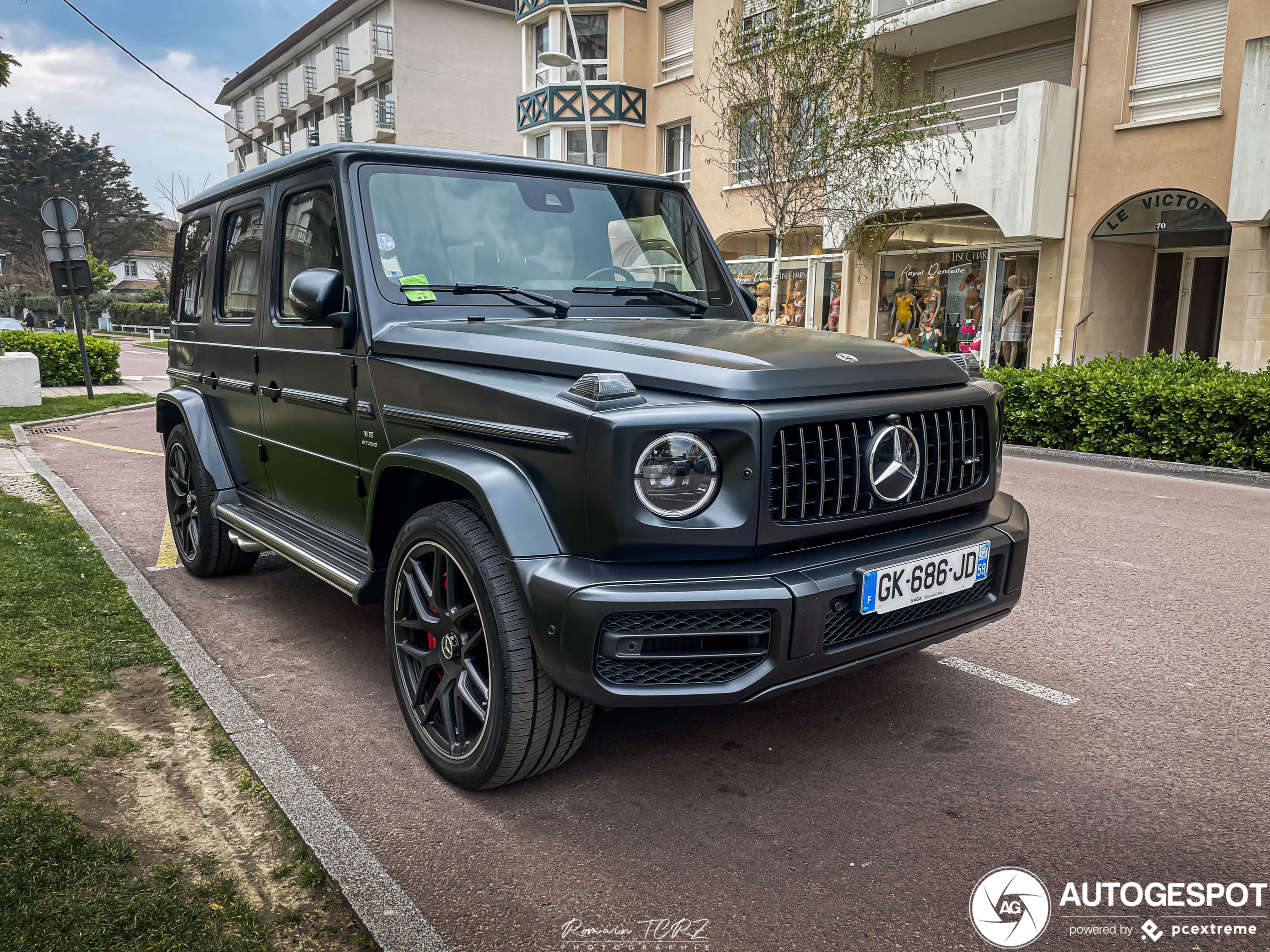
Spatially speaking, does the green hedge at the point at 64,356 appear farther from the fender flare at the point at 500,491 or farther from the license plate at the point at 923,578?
the license plate at the point at 923,578

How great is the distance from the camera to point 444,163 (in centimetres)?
385

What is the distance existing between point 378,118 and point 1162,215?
31563 mm

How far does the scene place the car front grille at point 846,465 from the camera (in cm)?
271

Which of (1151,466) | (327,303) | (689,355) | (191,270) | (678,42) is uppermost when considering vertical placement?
(678,42)

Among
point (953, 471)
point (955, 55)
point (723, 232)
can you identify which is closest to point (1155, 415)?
point (953, 471)

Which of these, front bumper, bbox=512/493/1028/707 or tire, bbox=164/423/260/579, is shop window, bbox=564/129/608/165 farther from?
front bumper, bbox=512/493/1028/707

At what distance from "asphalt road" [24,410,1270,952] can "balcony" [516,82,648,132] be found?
2500 cm

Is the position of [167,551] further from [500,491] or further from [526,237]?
[500,491]

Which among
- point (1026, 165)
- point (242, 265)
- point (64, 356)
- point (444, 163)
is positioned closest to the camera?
point (444, 163)

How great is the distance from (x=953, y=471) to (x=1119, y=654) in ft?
5.81

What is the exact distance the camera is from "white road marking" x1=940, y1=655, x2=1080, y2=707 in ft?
12.6

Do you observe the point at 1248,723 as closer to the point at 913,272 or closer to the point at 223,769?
the point at 223,769

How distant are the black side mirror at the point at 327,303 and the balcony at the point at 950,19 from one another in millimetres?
17993

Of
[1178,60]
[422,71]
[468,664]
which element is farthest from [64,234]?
[422,71]
